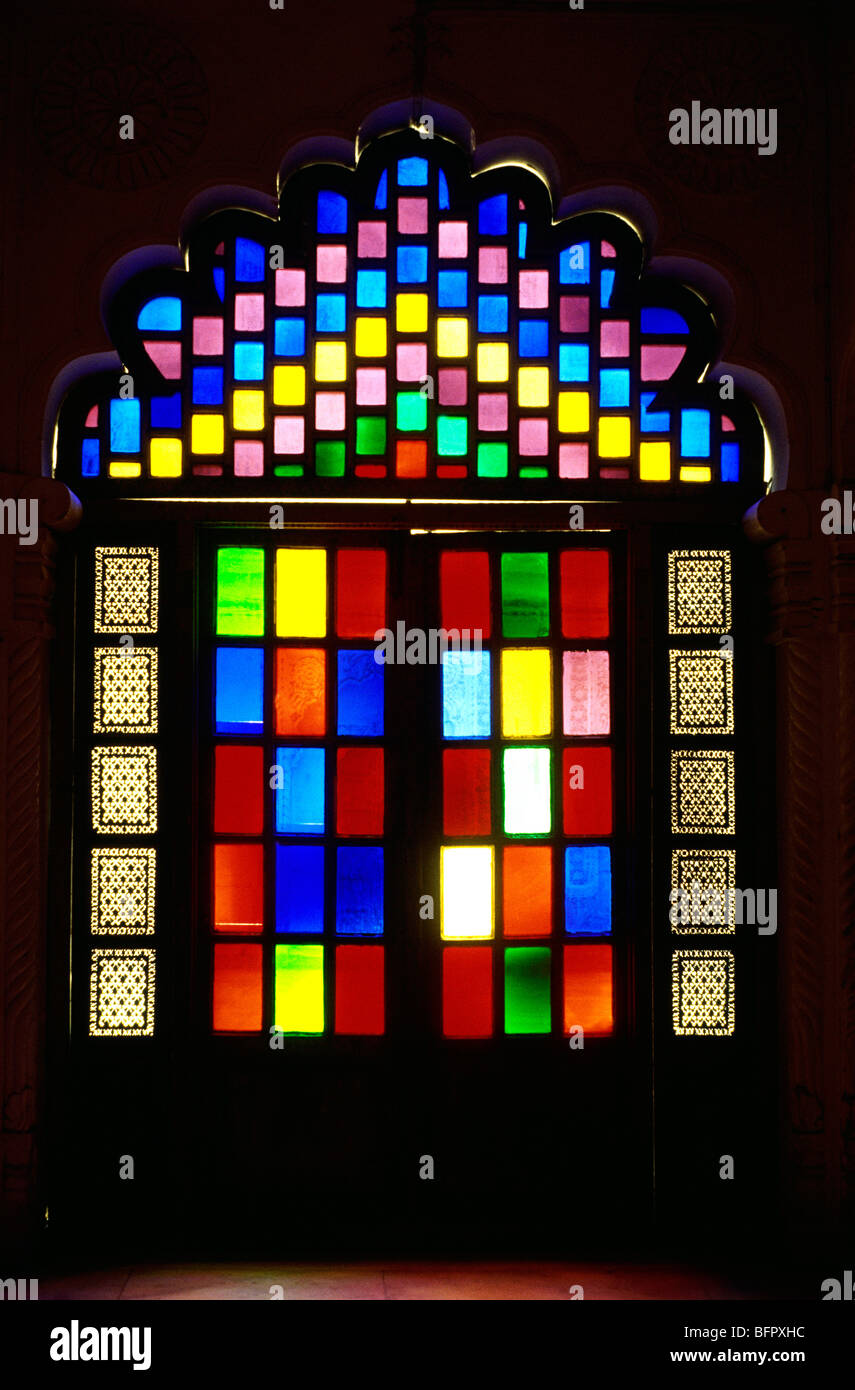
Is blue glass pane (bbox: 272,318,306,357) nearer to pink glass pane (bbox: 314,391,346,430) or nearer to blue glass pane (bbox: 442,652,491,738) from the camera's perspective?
pink glass pane (bbox: 314,391,346,430)

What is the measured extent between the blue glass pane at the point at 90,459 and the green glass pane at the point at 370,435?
83 centimetres

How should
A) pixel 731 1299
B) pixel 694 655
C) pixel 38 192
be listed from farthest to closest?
pixel 694 655 → pixel 38 192 → pixel 731 1299

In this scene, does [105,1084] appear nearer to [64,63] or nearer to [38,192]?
[38,192]

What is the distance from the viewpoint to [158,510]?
12.4 ft

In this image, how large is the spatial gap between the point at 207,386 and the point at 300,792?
1.34 metres

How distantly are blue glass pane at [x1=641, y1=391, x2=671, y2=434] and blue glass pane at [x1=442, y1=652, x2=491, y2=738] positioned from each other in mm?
904

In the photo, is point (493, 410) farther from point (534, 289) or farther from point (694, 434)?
point (694, 434)

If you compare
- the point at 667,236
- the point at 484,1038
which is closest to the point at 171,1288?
the point at 484,1038

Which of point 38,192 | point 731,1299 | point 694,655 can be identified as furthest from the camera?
point 694,655

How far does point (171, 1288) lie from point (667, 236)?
11.5 ft

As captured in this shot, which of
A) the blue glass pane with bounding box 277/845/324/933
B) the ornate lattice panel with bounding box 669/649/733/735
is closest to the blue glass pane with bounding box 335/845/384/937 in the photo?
the blue glass pane with bounding box 277/845/324/933

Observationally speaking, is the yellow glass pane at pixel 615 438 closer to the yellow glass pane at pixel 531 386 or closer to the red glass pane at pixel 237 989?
the yellow glass pane at pixel 531 386

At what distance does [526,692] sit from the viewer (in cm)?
386

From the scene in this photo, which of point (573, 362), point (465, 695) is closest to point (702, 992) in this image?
point (465, 695)
